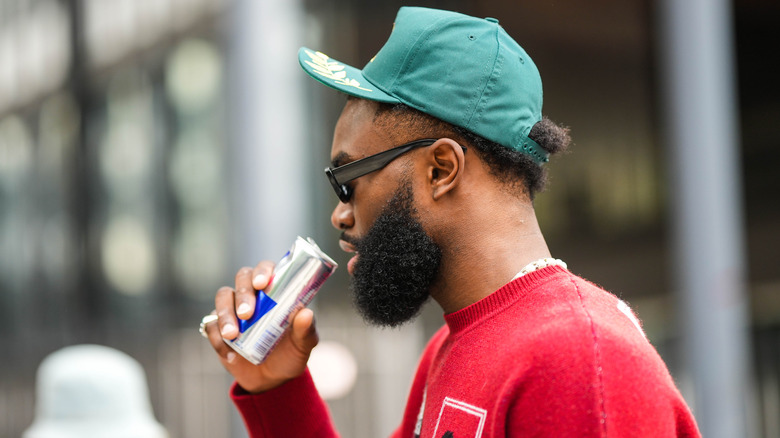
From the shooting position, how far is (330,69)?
227cm

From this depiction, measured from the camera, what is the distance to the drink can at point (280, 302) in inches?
84.2

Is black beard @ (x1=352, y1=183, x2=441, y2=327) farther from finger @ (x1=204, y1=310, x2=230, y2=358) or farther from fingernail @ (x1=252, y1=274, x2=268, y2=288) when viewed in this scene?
finger @ (x1=204, y1=310, x2=230, y2=358)

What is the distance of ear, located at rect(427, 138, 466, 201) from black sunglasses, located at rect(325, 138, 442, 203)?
3cm

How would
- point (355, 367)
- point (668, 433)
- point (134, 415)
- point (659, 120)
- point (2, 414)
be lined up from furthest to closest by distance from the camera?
point (659, 120) < point (2, 414) < point (355, 367) < point (134, 415) < point (668, 433)

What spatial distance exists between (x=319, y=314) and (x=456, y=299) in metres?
5.34

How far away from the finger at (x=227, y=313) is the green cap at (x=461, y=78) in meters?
0.62

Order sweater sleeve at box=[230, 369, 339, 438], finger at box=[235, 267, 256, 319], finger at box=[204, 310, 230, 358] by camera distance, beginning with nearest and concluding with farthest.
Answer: finger at box=[235, 267, 256, 319] < finger at box=[204, 310, 230, 358] < sweater sleeve at box=[230, 369, 339, 438]

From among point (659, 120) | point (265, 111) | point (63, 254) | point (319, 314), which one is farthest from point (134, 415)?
point (659, 120)

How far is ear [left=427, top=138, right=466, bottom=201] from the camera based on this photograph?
80.4 inches

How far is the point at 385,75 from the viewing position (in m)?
2.15

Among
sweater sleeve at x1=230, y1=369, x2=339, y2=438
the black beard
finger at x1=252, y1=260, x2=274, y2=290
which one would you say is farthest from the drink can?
sweater sleeve at x1=230, y1=369, x2=339, y2=438

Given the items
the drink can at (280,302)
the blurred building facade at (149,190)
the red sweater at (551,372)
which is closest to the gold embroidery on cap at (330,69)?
the drink can at (280,302)

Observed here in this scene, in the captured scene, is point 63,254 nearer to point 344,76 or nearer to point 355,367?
point 355,367

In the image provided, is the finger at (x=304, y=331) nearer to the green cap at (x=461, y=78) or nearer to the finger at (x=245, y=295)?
the finger at (x=245, y=295)
